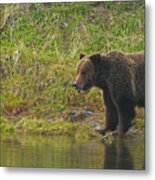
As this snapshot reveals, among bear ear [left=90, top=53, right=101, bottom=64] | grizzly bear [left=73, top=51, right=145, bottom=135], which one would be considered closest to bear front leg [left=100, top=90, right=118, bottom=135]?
grizzly bear [left=73, top=51, right=145, bottom=135]

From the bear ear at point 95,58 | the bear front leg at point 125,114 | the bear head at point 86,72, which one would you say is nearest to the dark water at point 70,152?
the bear front leg at point 125,114

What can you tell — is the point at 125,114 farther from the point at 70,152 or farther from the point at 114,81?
the point at 70,152

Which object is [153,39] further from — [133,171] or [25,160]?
[25,160]

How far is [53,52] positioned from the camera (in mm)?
3096

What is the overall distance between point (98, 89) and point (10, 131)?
0.44 metres

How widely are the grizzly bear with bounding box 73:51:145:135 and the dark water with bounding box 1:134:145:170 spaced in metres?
0.08

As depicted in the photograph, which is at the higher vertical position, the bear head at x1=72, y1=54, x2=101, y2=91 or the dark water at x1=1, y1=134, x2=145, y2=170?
the bear head at x1=72, y1=54, x2=101, y2=91

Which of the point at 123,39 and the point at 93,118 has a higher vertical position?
the point at 123,39

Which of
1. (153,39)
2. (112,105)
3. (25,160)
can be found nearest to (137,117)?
(112,105)

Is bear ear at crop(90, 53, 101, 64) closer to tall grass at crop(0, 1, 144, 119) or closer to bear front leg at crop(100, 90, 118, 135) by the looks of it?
tall grass at crop(0, 1, 144, 119)

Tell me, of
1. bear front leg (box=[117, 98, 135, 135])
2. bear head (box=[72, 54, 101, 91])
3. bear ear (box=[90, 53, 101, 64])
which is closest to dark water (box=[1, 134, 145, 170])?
bear front leg (box=[117, 98, 135, 135])

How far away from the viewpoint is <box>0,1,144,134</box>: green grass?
305cm

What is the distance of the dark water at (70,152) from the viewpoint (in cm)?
300

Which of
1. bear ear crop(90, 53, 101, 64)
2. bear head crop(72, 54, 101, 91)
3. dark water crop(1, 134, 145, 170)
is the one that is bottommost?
dark water crop(1, 134, 145, 170)
